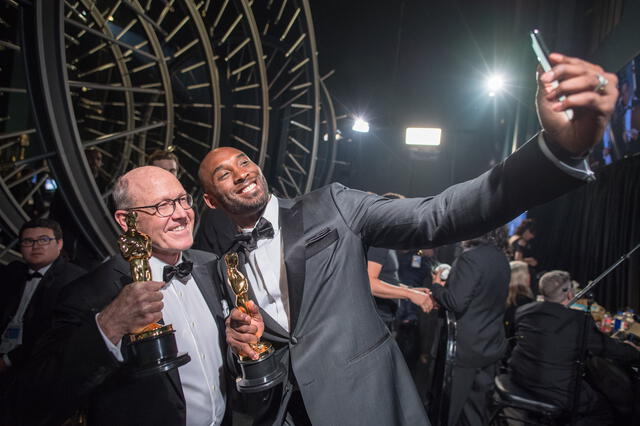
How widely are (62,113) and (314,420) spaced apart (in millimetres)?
2622

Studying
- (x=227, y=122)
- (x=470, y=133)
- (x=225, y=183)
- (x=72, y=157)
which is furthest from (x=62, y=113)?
(x=470, y=133)

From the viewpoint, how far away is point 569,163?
1.07 meters

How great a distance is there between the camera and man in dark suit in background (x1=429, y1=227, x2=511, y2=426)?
3582mm

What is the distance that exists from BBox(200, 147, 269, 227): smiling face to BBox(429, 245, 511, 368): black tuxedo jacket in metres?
2.36

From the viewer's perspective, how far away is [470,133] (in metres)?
15.6

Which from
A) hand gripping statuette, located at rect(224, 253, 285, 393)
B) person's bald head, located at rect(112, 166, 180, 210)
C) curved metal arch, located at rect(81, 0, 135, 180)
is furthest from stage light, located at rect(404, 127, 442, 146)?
hand gripping statuette, located at rect(224, 253, 285, 393)

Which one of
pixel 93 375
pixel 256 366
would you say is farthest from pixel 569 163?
pixel 93 375

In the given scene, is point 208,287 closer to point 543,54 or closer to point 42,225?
point 543,54

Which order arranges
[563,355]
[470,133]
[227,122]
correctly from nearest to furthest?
[563,355]
[227,122]
[470,133]

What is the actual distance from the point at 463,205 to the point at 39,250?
11.6 ft

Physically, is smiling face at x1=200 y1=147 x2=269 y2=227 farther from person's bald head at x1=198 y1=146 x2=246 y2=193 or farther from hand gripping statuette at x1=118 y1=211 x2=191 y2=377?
hand gripping statuette at x1=118 y1=211 x2=191 y2=377

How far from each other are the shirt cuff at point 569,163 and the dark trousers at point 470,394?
10.0 ft

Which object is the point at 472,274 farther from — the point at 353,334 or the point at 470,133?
the point at 470,133

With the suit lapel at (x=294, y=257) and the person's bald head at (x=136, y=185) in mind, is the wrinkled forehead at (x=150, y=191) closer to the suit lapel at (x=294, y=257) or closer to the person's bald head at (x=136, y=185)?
the person's bald head at (x=136, y=185)
